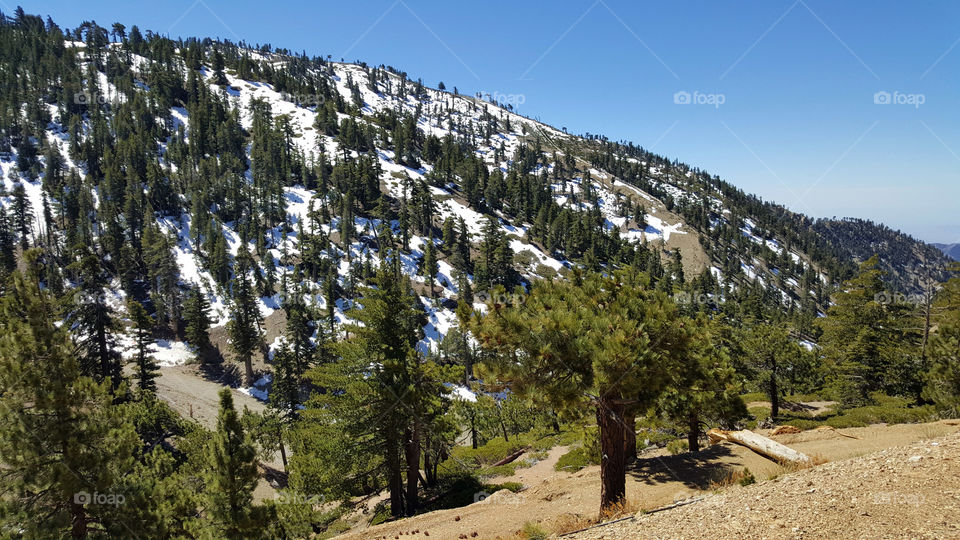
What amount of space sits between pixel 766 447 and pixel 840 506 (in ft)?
29.5

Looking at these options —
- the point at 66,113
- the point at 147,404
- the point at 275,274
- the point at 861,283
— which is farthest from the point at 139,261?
the point at 861,283

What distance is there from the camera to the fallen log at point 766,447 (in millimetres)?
13312

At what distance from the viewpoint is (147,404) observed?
107 ft

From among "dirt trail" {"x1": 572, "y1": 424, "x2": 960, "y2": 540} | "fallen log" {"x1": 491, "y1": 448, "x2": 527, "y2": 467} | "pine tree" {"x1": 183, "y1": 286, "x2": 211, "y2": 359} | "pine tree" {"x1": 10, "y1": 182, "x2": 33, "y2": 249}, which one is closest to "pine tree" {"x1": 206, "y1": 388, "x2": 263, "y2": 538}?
"dirt trail" {"x1": 572, "y1": 424, "x2": 960, "y2": 540}

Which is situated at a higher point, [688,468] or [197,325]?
[197,325]

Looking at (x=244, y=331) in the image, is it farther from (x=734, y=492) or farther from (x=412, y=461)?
(x=734, y=492)

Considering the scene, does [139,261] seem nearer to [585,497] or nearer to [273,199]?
[273,199]

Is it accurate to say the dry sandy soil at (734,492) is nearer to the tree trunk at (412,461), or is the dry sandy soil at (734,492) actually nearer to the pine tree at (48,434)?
the tree trunk at (412,461)

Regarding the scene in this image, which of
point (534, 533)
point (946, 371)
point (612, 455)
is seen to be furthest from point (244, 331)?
point (946, 371)

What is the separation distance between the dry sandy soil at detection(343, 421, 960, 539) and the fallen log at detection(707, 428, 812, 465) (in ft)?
1.20

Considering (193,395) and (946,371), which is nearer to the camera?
(946,371)

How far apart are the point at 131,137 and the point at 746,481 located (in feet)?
557

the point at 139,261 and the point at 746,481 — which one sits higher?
the point at 139,261

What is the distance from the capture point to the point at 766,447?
14.9m
